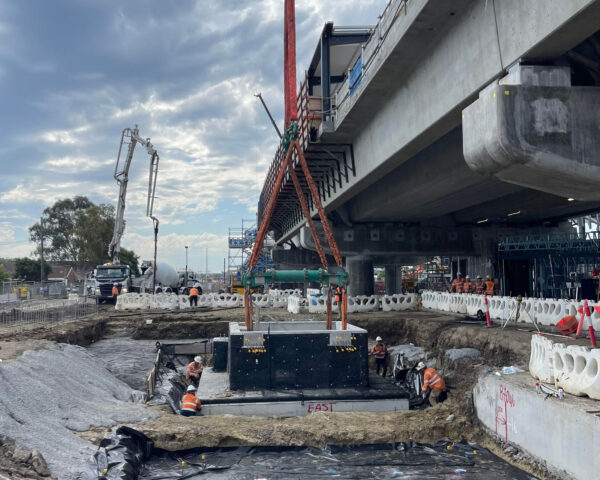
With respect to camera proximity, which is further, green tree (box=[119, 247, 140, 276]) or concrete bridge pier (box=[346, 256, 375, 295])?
green tree (box=[119, 247, 140, 276])

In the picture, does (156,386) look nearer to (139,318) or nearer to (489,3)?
(139,318)

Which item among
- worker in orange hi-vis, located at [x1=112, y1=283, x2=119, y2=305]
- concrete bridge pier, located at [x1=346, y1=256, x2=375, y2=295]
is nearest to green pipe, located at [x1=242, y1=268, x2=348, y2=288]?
concrete bridge pier, located at [x1=346, y1=256, x2=375, y2=295]

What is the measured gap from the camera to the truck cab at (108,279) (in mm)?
39938

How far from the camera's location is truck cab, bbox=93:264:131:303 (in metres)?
39.9

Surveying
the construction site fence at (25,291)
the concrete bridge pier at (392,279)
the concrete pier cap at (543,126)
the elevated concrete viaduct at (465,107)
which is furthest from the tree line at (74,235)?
the concrete pier cap at (543,126)

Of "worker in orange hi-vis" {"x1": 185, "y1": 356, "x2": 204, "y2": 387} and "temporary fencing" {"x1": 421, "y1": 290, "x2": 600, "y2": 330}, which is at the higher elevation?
"temporary fencing" {"x1": 421, "y1": 290, "x2": 600, "y2": 330}

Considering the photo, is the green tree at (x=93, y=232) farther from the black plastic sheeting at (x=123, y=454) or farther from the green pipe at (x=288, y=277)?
the black plastic sheeting at (x=123, y=454)

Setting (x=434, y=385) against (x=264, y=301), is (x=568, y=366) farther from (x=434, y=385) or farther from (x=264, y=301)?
(x=264, y=301)

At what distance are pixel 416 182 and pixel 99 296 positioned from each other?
28247 mm

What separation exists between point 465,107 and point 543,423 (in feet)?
21.6

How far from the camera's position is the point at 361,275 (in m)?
34.2

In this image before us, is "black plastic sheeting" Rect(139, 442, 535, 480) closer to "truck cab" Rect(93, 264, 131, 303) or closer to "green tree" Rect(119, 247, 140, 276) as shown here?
"truck cab" Rect(93, 264, 131, 303)

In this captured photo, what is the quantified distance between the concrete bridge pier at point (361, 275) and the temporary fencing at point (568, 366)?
22.4 meters

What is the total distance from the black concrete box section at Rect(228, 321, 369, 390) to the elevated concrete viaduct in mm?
6020
